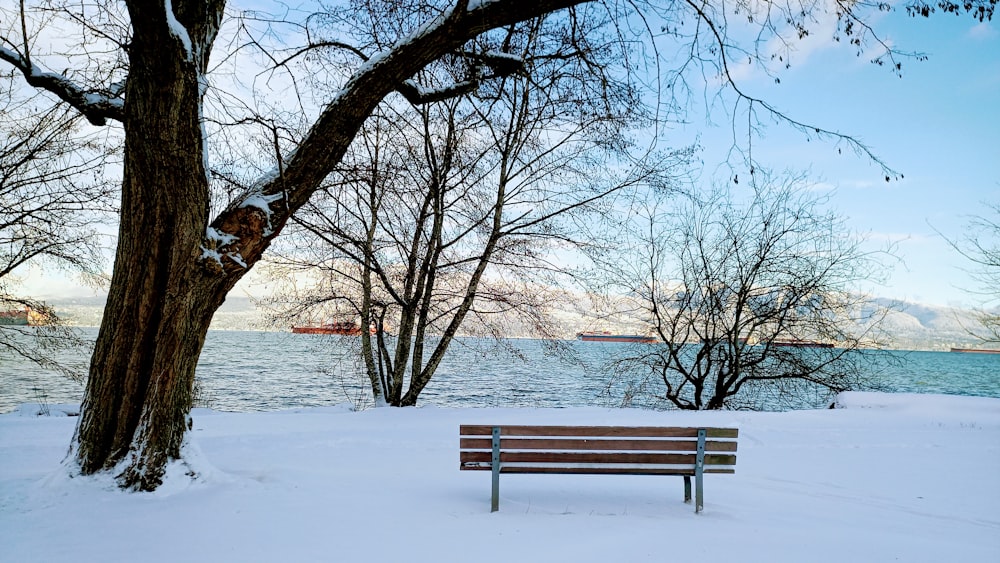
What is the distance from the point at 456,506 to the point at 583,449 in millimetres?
1187

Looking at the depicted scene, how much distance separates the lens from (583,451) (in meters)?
4.91

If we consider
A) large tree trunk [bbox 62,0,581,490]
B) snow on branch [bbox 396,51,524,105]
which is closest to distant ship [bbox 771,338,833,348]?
snow on branch [bbox 396,51,524,105]

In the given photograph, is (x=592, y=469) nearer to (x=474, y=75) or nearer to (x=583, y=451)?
(x=583, y=451)

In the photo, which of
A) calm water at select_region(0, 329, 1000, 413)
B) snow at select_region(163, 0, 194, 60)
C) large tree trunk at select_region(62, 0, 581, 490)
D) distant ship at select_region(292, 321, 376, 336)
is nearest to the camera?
snow at select_region(163, 0, 194, 60)

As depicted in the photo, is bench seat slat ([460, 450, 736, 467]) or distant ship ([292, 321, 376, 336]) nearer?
bench seat slat ([460, 450, 736, 467])

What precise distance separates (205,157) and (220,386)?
21.8 m

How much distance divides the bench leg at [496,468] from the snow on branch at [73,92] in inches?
172

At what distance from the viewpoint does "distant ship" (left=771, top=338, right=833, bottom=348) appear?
44.3ft

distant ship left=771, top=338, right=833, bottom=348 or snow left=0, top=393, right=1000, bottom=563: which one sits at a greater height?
distant ship left=771, top=338, right=833, bottom=348

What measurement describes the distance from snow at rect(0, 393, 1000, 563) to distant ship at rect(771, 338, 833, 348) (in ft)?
17.1

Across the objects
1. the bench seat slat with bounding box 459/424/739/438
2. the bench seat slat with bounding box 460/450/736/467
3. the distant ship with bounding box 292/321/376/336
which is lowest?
the bench seat slat with bounding box 460/450/736/467

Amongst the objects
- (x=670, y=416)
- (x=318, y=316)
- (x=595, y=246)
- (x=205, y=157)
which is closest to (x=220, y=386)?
(x=318, y=316)

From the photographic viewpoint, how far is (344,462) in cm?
641

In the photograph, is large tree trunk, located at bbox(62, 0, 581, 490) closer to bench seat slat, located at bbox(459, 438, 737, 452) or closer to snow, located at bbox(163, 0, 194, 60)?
snow, located at bbox(163, 0, 194, 60)
